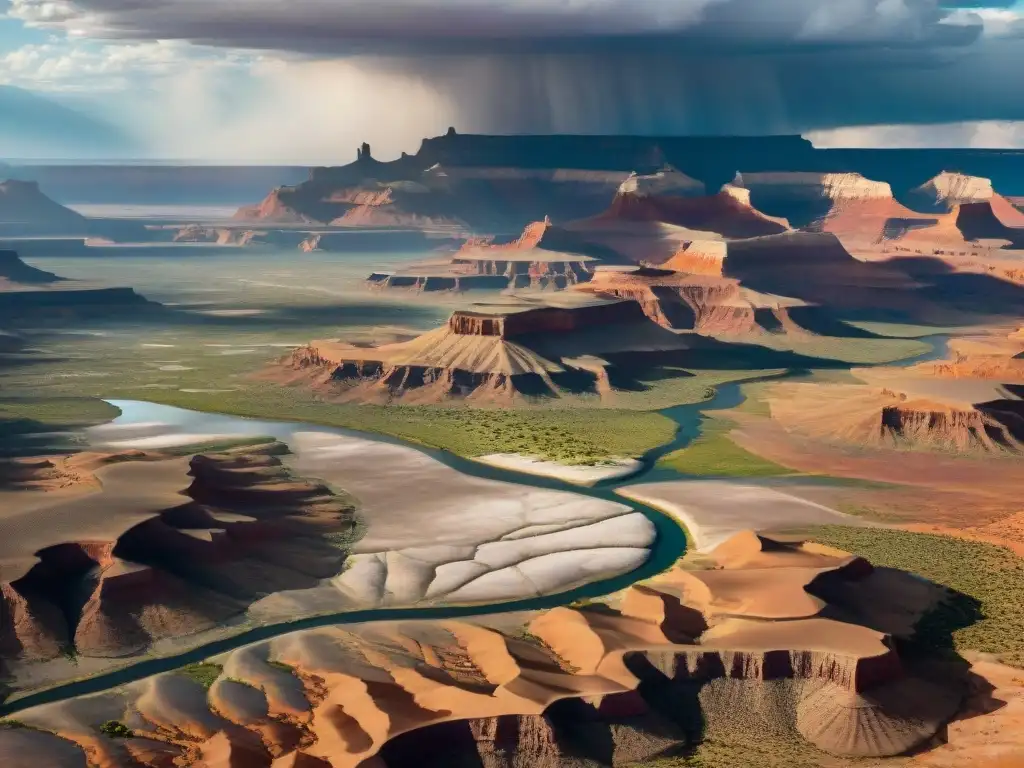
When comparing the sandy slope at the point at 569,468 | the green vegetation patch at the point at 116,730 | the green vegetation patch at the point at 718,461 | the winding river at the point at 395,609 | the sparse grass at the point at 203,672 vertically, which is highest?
the green vegetation patch at the point at 718,461

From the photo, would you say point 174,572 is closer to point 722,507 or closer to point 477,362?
point 722,507

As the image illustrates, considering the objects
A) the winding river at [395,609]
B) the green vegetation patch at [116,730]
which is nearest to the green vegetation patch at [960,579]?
the winding river at [395,609]

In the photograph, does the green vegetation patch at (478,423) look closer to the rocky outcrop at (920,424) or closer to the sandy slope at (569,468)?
the sandy slope at (569,468)

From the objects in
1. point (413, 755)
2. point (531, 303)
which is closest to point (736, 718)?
point (413, 755)

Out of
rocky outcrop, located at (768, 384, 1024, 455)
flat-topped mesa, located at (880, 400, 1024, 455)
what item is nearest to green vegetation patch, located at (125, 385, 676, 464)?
rocky outcrop, located at (768, 384, 1024, 455)

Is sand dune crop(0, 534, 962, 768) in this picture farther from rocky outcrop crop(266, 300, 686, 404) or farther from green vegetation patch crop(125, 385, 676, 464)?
rocky outcrop crop(266, 300, 686, 404)

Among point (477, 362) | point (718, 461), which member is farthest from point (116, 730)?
point (477, 362)

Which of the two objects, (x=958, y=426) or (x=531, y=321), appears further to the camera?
(x=531, y=321)
